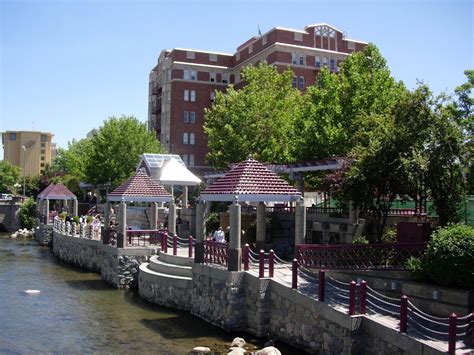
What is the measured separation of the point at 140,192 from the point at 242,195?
9.81 m

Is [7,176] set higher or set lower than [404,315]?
higher

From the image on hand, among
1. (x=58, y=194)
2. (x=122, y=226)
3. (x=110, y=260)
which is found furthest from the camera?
(x=58, y=194)

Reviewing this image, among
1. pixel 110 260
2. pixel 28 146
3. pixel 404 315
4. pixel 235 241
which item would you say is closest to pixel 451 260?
pixel 404 315

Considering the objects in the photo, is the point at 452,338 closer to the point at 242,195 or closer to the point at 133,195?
the point at 242,195

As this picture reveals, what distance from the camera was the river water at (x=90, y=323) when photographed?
15.7 metres

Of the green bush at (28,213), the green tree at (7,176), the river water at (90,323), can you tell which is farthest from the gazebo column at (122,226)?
the green tree at (7,176)

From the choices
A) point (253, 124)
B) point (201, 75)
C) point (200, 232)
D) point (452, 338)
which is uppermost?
point (201, 75)

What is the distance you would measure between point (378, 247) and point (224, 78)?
52.0 meters

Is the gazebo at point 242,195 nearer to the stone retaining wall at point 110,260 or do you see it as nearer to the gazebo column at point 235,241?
the gazebo column at point 235,241

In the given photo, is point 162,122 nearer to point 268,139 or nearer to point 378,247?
point 268,139

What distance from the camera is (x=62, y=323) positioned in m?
18.3

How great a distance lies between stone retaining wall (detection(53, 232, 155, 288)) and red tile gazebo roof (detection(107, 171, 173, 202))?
2.32 metres

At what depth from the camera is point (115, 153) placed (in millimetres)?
49469

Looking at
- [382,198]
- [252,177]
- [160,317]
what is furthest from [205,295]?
[382,198]
